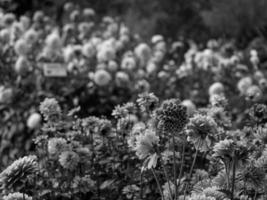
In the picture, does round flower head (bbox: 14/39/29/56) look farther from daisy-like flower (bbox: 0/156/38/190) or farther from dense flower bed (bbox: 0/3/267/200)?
daisy-like flower (bbox: 0/156/38/190)

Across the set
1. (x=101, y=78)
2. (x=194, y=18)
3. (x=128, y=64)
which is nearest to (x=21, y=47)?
(x=101, y=78)

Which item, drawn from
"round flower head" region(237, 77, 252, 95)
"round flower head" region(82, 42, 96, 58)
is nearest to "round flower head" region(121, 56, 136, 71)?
"round flower head" region(82, 42, 96, 58)

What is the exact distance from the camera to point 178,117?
1.58m

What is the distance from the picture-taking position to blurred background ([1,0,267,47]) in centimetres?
820

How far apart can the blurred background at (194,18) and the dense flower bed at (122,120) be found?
1324 mm

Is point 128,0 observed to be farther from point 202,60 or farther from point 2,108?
point 2,108

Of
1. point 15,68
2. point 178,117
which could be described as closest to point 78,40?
point 15,68

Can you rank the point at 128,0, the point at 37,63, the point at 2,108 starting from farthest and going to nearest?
the point at 128,0 → the point at 37,63 → the point at 2,108

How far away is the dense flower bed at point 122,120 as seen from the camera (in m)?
1.61

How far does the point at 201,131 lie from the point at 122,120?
778 mm

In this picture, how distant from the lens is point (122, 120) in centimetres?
234

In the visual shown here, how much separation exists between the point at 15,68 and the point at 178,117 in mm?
2871

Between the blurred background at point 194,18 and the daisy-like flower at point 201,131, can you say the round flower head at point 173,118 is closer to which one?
the daisy-like flower at point 201,131

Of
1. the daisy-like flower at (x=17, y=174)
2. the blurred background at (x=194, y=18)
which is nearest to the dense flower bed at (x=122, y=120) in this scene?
the daisy-like flower at (x=17, y=174)
